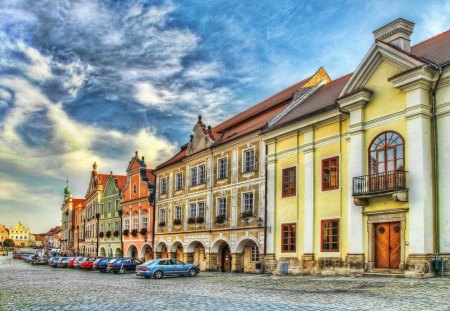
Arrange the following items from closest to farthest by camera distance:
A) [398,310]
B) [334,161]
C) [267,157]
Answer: [398,310] → [334,161] → [267,157]

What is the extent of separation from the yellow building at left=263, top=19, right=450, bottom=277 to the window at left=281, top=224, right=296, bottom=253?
0.19 feet

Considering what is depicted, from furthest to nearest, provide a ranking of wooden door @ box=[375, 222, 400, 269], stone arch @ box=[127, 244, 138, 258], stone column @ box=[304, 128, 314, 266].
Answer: stone arch @ box=[127, 244, 138, 258], stone column @ box=[304, 128, 314, 266], wooden door @ box=[375, 222, 400, 269]

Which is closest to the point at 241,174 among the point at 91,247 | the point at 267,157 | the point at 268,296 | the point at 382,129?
the point at 267,157

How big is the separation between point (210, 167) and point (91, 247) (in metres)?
42.8

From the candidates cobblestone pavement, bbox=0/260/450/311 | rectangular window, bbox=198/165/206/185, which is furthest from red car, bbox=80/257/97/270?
cobblestone pavement, bbox=0/260/450/311

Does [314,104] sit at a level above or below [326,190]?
above

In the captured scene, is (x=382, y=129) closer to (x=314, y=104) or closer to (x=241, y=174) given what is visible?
(x=314, y=104)

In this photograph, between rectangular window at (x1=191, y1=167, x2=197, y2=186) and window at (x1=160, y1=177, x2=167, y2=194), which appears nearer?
rectangular window at (x1=191, y1=167, x2=197, y2=186)

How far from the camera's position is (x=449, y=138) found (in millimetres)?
24172

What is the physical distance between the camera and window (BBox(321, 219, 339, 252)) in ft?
96.6

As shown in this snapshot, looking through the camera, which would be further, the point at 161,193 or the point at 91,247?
the point at 91,247

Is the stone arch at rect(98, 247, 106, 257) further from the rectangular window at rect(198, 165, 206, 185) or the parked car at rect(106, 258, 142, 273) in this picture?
the rectangular window at rect(198, 165, 206, 185)

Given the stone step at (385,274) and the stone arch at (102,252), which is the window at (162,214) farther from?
the stone step at (385,274)

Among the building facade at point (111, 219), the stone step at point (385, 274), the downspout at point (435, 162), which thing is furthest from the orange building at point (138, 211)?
the downspout at point (435, 162)
